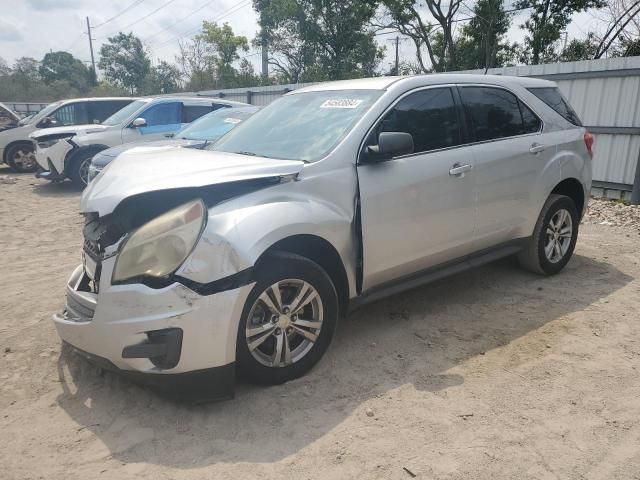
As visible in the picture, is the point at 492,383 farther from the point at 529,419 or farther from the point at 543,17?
the point at 543,17

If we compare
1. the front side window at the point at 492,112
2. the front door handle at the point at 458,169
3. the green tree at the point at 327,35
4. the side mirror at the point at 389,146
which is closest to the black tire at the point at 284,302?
the side mirror at the point at 389,146

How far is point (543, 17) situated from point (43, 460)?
23.9m

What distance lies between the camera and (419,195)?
3564mm

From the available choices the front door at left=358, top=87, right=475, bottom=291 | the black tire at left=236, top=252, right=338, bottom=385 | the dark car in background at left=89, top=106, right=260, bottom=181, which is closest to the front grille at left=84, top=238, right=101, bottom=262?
the black tire at left=236, top=252, right=338, bottom=385

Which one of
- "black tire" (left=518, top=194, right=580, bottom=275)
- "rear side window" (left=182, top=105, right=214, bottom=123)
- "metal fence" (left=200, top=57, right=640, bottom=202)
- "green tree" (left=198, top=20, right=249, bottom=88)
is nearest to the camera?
"black tire" (left=518, top=194, right=580, bottom=275)

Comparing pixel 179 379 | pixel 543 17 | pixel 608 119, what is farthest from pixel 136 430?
pixel 543 17

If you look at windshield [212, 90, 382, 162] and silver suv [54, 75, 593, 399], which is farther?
windshield [212, 90, 382, 162]

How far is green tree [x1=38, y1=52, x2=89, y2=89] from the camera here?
2250 inches

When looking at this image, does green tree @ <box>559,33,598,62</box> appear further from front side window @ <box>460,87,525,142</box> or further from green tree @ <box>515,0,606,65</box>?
front side window @ <box>460,87,525,142</box>

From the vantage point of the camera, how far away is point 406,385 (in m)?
3.10

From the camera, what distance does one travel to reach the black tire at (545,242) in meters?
4.67

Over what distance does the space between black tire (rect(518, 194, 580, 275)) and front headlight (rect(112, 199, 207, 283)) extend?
3276 mm

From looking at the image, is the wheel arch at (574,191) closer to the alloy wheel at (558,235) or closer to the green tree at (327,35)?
the alloy wheel at (558,235)

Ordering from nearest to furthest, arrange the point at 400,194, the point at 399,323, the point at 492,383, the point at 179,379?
the point at 179,379, the point at 492,383, the point at 400,194, the point at 399,323
